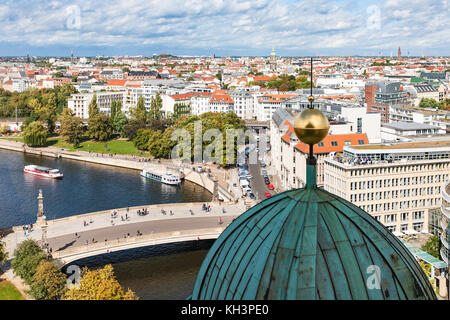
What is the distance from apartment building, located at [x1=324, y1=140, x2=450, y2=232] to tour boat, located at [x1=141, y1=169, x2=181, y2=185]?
15.7 meters

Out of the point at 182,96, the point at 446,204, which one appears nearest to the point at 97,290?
the point at 446,204

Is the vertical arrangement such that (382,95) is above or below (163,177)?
above

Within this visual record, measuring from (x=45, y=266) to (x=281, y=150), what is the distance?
77.7 feet

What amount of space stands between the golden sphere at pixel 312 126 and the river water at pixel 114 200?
17070 millimetres

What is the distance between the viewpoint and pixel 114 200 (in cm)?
3659

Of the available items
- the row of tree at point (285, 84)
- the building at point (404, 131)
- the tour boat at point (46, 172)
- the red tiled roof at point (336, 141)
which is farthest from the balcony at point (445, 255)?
the row of tree at point (285, 84)

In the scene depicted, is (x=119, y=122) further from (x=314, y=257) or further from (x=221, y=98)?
(x=314, y=257)

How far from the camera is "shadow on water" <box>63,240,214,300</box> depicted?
21.3 metres

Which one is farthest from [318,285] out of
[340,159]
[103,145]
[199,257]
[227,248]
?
[103,145]

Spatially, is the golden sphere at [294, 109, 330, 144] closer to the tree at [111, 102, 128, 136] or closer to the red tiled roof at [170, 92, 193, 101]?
the tree at [111, 102, 128, 136]

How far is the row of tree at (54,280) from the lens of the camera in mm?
16516

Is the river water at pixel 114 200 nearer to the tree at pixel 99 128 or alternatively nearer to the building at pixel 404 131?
the tree at pixel 99 128

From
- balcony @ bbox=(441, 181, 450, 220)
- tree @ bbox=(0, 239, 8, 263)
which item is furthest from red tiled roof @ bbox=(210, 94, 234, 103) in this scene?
tree @ bbox=(0, 239, 8, 263)

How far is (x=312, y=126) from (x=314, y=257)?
1.03 m
